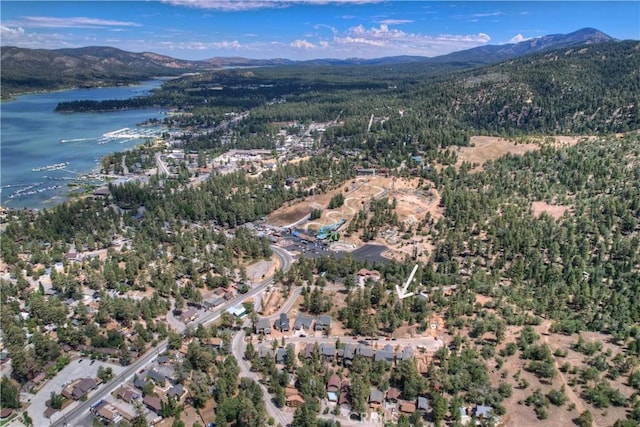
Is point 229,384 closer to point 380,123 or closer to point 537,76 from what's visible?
point 380,123

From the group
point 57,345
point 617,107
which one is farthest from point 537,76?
point 57,345

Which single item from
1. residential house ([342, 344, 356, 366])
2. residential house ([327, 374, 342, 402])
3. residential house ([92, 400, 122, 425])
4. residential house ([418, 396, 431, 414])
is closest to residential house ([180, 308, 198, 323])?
residential house ([92, 400, 122, 425])

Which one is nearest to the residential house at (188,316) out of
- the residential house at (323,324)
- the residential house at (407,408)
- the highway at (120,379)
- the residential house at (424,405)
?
the highway at (120,379)

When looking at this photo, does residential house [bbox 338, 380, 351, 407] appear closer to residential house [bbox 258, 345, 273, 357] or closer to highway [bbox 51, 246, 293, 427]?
residential house [bbox 258, 345, 273, 357]

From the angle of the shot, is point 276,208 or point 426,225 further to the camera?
point 276,208

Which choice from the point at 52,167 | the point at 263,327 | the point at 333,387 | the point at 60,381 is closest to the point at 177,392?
the point at 263,327

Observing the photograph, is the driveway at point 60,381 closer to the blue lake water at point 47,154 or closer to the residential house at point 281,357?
the residential house at point 281,357
